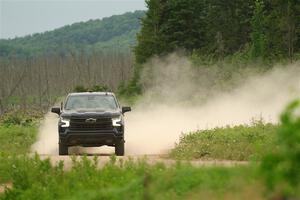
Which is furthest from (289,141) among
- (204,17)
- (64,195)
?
(204,17)

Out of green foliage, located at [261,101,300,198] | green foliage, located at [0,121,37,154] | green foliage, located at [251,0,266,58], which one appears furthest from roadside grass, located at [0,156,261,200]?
green foliage, located at [251,0,266,58]

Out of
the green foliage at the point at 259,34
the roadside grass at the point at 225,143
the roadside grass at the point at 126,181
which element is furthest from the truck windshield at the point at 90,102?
the green foliage at the point at 259,34

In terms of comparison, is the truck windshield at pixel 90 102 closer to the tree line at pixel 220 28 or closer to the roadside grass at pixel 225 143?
the roadside grass at pixel 225 143

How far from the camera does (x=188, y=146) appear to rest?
24.9 m

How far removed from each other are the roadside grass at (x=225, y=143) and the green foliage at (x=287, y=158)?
14.4m

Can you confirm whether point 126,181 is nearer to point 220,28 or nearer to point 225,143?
point 225,143

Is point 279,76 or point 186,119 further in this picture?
point 279,76

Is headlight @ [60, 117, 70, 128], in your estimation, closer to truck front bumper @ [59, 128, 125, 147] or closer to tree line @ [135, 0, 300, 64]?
truck front bumper @ [59, 128, 125, 147]

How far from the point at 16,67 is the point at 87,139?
4570 inches

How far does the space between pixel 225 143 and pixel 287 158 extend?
696 inches

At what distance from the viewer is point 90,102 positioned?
26047mm

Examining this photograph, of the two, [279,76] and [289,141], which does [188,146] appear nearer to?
[289,141]

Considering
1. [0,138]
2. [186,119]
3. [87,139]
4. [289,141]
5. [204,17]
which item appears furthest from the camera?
[204,17]

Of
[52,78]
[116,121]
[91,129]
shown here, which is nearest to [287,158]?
[116,121]
